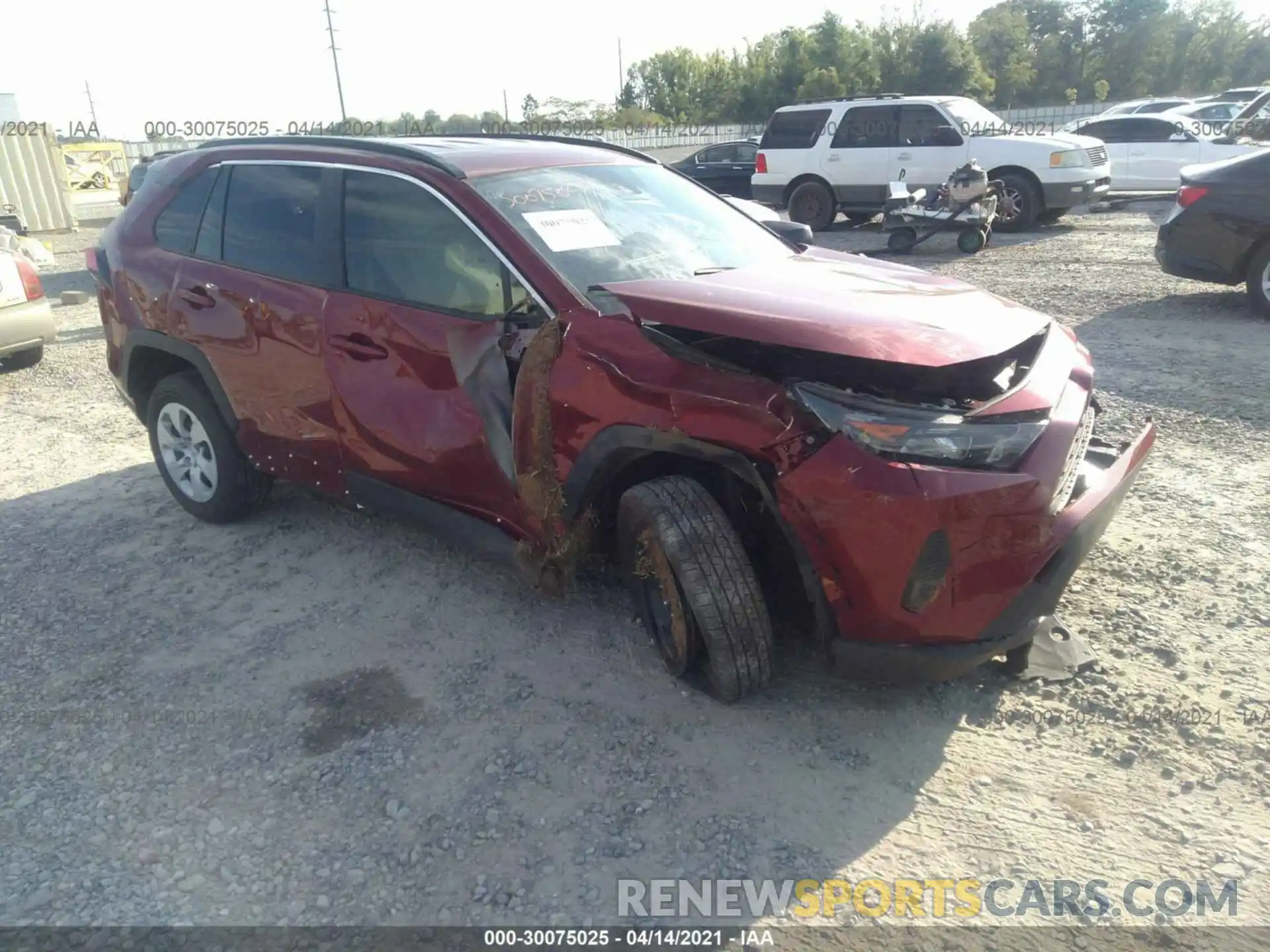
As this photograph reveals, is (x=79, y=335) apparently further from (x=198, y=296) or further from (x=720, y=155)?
(x=720, y=155)

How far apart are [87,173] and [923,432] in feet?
97.6

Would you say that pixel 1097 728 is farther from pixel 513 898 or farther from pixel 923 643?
pixel 513 898

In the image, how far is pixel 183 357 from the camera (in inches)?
175

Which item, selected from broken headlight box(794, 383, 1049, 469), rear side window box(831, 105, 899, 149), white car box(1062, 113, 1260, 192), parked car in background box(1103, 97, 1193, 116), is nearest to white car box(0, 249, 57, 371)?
broken headlight box(794, 383, 1049, 469)

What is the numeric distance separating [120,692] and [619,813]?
78.4 inches

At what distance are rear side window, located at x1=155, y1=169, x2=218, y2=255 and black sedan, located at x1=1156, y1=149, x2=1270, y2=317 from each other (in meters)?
7.58

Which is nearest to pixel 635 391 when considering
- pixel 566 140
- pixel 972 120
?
pixel 566 140

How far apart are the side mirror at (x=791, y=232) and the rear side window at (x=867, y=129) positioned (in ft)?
35.4

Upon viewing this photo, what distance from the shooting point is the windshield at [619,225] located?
11.2ft

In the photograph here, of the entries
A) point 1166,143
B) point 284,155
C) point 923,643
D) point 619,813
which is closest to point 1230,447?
point 923,643

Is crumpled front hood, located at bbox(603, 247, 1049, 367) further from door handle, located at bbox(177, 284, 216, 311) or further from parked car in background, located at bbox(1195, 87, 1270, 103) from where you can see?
parked car in background, located at bbox(1195, 87, 1270, 103)

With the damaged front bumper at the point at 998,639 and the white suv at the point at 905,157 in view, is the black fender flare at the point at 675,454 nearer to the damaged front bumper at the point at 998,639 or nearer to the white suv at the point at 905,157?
the damaged front bumper at the point at 998,639

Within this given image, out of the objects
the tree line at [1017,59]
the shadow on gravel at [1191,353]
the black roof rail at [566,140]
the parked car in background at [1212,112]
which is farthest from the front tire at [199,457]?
the tree line at [1017,59]

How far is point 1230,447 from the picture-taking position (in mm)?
5086
